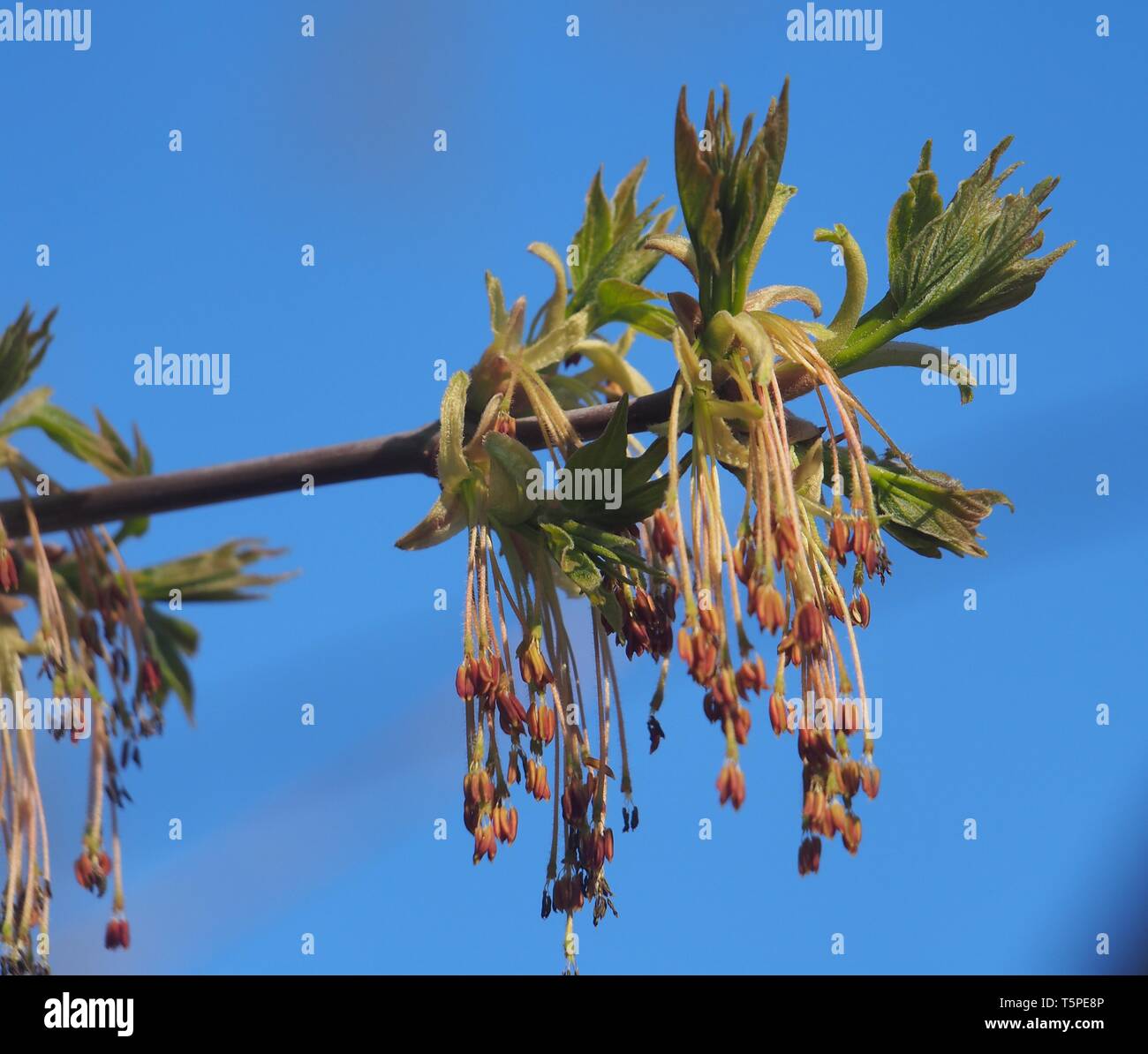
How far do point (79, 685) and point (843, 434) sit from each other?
198 cm

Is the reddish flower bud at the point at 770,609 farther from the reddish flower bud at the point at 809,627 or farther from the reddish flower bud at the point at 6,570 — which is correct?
the reddish flower bud at the point at 6,570

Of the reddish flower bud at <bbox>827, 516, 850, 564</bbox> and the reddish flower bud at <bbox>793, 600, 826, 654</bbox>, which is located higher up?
the reddish flower bud at <bbox>827, 516, 850, 564</bbox>

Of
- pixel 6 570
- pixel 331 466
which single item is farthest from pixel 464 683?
pixel 6 570

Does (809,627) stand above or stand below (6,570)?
below

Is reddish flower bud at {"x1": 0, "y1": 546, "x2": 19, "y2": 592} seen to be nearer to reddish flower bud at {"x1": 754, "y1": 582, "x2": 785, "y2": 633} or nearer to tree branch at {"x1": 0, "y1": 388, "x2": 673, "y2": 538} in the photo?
tree branch at {"x1": 0, "y1": 388, "x2": 673, "y2": 538}

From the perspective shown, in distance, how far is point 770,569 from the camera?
2498mm

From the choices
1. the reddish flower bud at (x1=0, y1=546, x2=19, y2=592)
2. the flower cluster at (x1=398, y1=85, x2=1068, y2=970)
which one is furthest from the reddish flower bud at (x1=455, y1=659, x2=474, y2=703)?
the reddish flower bud at (x1=0, y1=546, x2=19, y2=592)

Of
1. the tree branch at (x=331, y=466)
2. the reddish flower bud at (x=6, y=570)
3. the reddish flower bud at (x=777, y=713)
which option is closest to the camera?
the reddish flower bud at (x=777, y=713)

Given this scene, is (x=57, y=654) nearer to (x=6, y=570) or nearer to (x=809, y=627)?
(x=6, y=570)

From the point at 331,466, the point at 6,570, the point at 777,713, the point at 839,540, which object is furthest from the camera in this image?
the point at 6,570

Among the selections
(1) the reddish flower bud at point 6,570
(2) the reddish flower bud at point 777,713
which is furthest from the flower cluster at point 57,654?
(2) the reddish flower bud at point 777,713

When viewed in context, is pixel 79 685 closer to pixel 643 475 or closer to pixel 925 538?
pixel 643 475

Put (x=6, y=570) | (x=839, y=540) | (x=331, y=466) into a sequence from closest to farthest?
(x=839, y=540), (x=331, y=466), (x=6, y=570)

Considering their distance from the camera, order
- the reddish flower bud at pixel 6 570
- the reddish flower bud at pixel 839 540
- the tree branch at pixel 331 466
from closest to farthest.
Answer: the reddish flower bud at pixel 839 540, the tree branch at pixel 331 466, the reddish flower bud at pixel 6 570
